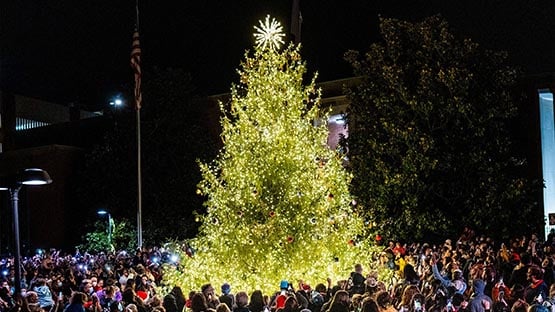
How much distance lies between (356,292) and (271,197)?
145 inches

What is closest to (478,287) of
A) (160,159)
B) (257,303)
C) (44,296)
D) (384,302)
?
(384,302)

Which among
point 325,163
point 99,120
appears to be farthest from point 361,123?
point 99,120

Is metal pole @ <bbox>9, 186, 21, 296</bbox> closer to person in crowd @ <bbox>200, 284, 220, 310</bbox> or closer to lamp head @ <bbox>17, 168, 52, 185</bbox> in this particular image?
lamp head @ <bbox>17, 168, 52, 185</bbox>

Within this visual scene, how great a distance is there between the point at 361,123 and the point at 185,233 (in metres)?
13.5

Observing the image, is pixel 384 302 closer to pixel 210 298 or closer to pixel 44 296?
pixel 210 298

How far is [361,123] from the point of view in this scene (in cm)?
3134

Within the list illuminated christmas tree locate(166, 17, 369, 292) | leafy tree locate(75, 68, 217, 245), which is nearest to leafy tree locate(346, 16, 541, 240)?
illuminated christmas tree locate(166, 17, 369, 292)

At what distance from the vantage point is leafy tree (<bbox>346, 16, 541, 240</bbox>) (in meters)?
29.1

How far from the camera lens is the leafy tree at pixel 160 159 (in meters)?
41.2

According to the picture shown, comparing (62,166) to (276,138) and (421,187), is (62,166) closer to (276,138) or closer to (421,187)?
(421,187)

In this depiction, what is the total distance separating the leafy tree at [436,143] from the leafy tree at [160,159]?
13312mm

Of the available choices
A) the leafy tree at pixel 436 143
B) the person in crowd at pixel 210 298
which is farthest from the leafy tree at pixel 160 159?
the person in crowd at pixel 210 298

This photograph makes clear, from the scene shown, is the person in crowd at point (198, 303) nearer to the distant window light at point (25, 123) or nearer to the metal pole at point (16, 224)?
the metal pole at point (16, 224)

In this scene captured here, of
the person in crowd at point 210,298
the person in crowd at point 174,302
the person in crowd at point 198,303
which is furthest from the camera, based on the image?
the person in crowd at point 174,302
